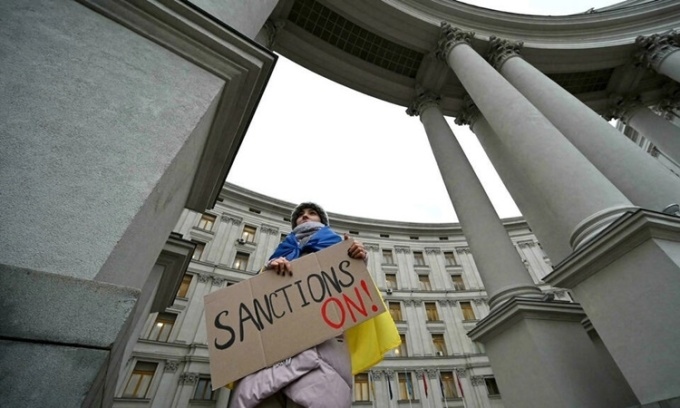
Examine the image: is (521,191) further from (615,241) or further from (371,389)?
(371,389)

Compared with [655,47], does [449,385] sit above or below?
below

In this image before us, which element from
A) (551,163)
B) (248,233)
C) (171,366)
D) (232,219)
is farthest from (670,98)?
(171,366)

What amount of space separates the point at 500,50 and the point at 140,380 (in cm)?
2086

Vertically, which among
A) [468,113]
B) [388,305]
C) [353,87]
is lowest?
[468,113]

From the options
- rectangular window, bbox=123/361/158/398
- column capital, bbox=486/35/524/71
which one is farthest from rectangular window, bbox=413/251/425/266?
rectangular window, bbox=123/361/158/398

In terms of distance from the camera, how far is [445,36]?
8.62 meters

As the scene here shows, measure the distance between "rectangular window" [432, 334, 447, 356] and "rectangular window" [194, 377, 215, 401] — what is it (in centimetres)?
1431

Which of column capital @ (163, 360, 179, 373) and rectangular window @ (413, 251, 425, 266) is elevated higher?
Result: rectangular window @ (413, 251, 425, 266)

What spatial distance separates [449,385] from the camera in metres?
18.7

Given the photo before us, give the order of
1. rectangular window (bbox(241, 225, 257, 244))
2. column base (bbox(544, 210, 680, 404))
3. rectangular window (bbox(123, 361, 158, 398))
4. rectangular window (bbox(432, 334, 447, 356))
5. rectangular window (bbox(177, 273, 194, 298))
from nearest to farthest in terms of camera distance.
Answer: column base (bbox(544, 210, 680, 404)) < rectangular window (bbox(123, 361, 158, 398)) < rectangular window (bbox(177, 273, 194, 298)) < rectangular window (bbox(432, 334, 447, 356)) < rectangular window (bbox(241, 225, 257, 244))

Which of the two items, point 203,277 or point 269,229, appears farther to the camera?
point 269,229

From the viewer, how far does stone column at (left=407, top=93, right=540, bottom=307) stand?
491cm

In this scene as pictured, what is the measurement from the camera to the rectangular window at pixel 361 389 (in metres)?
17.3

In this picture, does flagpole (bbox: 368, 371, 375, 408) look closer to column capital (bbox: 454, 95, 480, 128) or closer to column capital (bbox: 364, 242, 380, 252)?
column capital (bbox: 364, 242, 380, 252)
